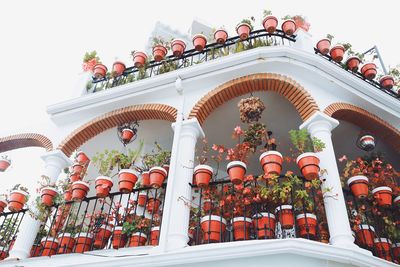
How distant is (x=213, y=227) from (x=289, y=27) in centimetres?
475

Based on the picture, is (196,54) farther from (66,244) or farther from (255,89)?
(66,244)

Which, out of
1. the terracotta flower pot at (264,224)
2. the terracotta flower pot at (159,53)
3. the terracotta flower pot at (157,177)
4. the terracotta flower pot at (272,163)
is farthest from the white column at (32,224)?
the terracotta flower pot at (272,163)

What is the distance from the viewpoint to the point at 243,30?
7637mm

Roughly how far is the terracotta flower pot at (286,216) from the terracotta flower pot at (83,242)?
3.42 m

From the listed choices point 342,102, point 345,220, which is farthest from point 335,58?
point 345,220

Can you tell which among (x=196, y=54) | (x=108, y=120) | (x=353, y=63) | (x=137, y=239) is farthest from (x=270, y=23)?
(x=137, y=239)

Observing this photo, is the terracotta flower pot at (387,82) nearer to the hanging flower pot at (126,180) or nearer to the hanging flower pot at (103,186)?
the hanging flower pot at (126,180)

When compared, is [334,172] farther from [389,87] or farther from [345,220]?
[389,87]

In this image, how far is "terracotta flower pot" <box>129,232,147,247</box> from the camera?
563cm

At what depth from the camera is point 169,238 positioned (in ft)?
16.2

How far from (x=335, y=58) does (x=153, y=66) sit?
4.10 meters

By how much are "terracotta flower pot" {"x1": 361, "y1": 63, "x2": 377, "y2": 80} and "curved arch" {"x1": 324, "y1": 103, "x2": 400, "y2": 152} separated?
1057 millimetres

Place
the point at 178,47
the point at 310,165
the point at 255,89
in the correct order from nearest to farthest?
1. the point at 310,165
2. the point at 255,89
3. the point at 178,47

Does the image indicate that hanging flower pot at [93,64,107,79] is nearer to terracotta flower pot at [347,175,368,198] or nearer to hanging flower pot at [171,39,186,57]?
hanging flower pot at [171,39,186,57]
